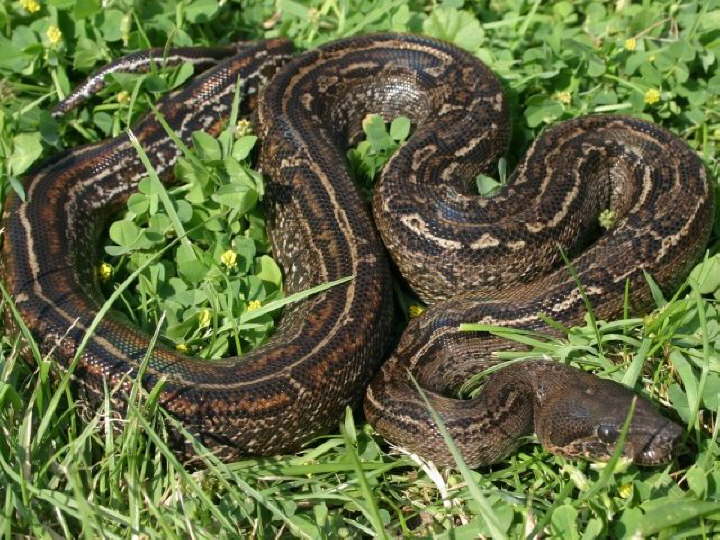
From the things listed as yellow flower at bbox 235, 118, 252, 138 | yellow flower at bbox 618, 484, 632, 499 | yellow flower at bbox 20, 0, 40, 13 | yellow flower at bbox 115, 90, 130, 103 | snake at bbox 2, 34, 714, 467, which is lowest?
yellow flower at bbox 618, 484, 632, 499

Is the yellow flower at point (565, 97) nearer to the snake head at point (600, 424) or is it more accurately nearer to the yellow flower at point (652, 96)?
the yellow flower at point (652, 96)

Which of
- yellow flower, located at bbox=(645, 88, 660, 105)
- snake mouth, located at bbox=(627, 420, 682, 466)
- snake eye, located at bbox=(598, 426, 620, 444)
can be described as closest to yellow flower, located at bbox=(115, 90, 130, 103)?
yellow flower, located at bbox=(645, 88, 660, 105)

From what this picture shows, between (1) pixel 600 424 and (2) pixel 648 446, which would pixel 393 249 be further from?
(2) pixel 648 446

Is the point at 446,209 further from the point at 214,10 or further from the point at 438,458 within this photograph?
the point at 214,10

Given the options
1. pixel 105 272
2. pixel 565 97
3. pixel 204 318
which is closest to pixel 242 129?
pixel 105 272

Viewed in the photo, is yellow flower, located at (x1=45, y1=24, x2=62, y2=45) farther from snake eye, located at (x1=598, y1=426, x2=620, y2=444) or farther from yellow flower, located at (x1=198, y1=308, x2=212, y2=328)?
snake eye, located at (x1=598, y1=426, x2=620, y2=444)

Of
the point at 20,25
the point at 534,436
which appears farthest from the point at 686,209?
the point at 20,25

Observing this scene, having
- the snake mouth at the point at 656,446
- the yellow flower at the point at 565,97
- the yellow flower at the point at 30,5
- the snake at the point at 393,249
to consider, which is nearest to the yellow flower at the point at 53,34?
the yellow flower at the point at 30,5
